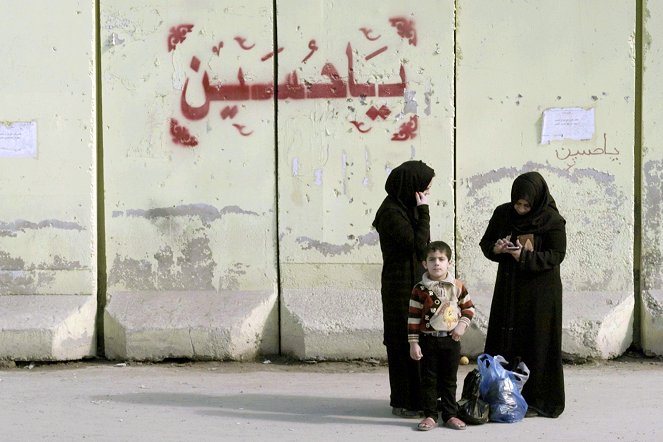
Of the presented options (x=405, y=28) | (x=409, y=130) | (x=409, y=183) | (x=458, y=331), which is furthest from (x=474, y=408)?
(x=405, y=28)

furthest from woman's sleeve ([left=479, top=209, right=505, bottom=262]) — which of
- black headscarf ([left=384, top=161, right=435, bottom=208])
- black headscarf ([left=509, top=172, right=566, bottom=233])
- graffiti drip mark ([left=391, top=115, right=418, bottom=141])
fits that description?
graffiti drip mark ([left=391, top=115, right=418, bottom=141])

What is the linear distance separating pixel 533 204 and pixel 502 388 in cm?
93

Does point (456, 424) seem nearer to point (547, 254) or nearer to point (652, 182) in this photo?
point (547, 254)

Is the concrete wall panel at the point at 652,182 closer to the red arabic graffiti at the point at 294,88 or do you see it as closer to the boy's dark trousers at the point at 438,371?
the red arabic graffiti at the point at 294,88

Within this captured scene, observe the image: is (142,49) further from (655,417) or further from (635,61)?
(655,417)

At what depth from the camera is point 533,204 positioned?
5.17 m

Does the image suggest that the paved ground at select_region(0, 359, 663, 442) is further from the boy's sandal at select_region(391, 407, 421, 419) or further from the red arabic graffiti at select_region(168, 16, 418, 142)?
the red arabic graffiti at select_region(168, 16, 418, 142)

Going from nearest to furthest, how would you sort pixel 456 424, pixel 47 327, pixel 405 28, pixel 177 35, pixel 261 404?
pixel 456 424, pixel 261 404, pixel 47 327, pixel 405 28, pixel 177 35

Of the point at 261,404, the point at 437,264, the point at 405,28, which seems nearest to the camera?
the point at 437,264

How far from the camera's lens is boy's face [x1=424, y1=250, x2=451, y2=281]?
5.01 meters

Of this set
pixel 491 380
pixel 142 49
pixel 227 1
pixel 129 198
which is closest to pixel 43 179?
pixel 129 198

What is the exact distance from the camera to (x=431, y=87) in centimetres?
680

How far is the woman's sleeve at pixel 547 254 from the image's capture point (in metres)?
5.16

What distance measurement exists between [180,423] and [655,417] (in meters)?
2.46
